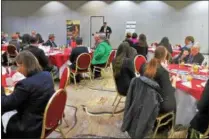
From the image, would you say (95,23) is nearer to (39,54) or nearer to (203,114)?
(39,54)

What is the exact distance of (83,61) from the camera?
532 centimetres

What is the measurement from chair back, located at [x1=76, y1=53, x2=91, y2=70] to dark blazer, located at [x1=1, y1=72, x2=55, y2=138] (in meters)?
2.98

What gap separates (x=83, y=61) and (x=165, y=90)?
9.04ft

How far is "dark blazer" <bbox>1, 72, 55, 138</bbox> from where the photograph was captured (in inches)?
80.0

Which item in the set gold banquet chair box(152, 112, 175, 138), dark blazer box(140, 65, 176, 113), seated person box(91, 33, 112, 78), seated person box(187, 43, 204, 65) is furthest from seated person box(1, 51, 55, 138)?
seated person box(91, 33, 112, 78)

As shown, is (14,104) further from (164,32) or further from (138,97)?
(164,32)

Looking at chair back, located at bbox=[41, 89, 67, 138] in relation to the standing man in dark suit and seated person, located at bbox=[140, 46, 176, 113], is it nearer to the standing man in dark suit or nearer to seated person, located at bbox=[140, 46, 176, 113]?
seated person, located at bbox=[140, 46, 176, 113]

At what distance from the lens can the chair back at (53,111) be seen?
212 centimetres

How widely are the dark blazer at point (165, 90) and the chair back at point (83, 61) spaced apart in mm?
2656

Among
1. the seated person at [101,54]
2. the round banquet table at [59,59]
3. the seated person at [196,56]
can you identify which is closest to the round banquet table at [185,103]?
the seated person at [196,56]

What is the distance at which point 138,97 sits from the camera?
8.75 ft

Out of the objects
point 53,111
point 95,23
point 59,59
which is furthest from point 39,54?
point 95,23

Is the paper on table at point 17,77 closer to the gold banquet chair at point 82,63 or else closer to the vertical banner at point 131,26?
the gold banquet chair at point 82,63

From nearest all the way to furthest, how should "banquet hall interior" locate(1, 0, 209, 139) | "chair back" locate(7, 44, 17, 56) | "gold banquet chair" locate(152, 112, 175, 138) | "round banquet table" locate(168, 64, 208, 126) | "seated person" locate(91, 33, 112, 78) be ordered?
"banquet hall interior" locate(1, 0, 209, 139) < "gold banquet chair" locate(152, 112, 175, 138) < "round banquet table" locate(168, 64, 208, 126) < "seated person" locate(91, 33, 112, 78) < "chair back" locate(7, 44, 17, 56)
